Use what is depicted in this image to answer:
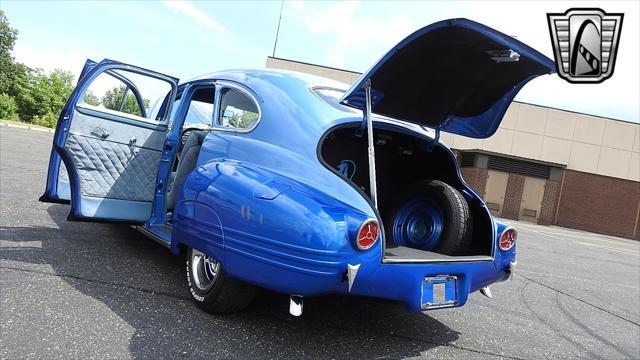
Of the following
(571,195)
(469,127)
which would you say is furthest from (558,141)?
(469,127)

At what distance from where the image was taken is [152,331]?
9.48 ft

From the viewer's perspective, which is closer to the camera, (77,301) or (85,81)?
(77,301)

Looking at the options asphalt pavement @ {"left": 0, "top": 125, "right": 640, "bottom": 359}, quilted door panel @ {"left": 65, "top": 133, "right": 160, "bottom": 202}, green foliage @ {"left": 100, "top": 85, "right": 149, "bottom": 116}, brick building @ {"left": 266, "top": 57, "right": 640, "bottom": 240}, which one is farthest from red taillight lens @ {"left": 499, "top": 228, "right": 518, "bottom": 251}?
brick building @ {"left": 266, "top": 57, "right": 640, "bottom": 240}

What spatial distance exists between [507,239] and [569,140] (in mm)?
24643

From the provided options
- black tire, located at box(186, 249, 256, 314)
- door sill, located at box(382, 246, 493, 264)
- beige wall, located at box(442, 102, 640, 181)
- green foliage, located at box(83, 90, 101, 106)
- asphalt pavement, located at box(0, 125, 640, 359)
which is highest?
beige wall, located at box(442, 102, 640, 181)

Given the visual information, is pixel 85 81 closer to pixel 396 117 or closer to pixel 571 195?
pixel 396 117

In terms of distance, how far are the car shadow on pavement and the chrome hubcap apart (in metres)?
0.19

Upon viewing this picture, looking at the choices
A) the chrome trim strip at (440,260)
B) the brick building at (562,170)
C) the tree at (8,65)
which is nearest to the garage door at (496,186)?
the brick building at (562,170)

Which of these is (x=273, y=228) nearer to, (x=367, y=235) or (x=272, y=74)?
(x=367, y=235)

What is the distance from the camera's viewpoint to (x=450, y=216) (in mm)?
3391

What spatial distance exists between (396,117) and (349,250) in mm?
1341

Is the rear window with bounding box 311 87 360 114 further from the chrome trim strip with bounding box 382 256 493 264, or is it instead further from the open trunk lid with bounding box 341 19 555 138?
the chrome trim strip with bounding box 382 256 493 264

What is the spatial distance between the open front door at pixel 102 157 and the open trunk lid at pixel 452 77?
→ 2203 mm

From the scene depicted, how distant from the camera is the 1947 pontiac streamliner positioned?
2.62m
